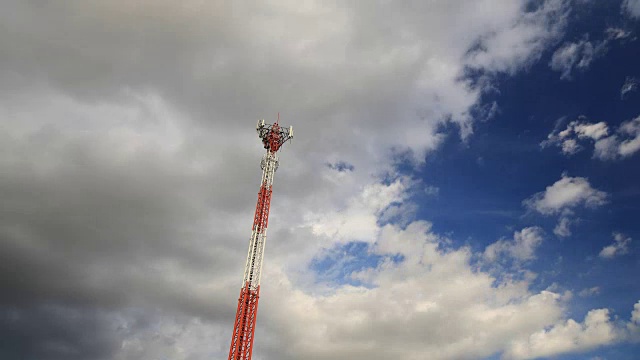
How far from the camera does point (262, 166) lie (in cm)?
13475

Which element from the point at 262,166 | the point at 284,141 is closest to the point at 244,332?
the point at 262,166

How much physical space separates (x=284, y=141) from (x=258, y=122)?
976 cm

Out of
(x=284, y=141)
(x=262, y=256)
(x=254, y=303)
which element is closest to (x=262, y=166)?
(x=284, y=141)

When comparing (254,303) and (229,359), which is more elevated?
(254,303)

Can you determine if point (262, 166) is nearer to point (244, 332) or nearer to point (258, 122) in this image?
point (258, 122)

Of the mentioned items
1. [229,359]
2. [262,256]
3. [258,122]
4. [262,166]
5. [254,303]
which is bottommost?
[229,359]

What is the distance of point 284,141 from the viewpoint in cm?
13775

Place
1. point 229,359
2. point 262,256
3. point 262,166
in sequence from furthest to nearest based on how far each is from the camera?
1. point 262,166
2. point 262,256
3. point 229,359

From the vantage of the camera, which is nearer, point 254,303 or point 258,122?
point 254,303

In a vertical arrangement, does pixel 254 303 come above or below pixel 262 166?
below

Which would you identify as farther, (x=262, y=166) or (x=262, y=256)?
(x=262, y=166)

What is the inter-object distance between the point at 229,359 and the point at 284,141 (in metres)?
62.2

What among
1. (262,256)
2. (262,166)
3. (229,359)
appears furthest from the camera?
(262,166)

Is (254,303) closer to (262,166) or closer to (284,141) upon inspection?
(262,166)
